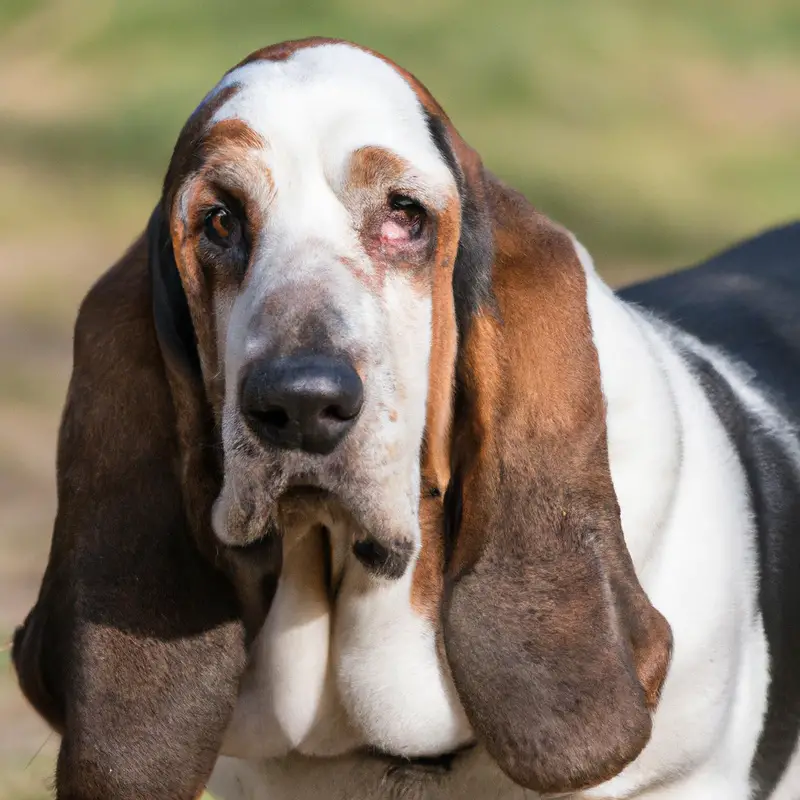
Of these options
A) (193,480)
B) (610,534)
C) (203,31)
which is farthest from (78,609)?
(203,31)

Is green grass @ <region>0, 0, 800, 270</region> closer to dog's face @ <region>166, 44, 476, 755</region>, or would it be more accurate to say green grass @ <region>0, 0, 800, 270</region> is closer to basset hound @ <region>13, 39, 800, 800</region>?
basset hound @ <region>13, 39, 800, 800</region>

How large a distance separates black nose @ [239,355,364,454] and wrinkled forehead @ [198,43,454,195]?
1.28 feet

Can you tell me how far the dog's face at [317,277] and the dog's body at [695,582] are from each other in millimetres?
474

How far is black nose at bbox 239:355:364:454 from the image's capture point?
8.60ft

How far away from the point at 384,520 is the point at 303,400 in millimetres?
316

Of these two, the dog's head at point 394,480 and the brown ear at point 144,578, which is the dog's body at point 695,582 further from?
the brown ear at point 144,578

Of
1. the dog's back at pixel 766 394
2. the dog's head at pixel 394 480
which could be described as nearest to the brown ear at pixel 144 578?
the dog's head at pixel 394 480

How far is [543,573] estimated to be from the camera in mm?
3072

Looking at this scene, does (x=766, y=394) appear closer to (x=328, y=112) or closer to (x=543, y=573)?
(x=543, y=573)

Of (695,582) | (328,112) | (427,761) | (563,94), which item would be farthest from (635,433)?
(563,94)

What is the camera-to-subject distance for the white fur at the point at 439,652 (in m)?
3.11

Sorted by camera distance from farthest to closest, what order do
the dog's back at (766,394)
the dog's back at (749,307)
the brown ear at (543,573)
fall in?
1. the dog's back at (749,307)
2. the dog's back at (766,394)
3. the brown ear at (543,573)

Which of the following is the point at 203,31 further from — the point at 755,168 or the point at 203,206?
the point at 203,206

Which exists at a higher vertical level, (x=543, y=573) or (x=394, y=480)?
(x=394, y=480)
